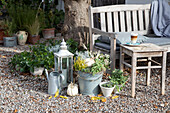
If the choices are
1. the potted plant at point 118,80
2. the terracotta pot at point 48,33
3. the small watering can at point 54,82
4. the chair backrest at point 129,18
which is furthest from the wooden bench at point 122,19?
the terracotta pot at point 48,33

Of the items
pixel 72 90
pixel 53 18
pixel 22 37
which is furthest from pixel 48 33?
pixel 72 90

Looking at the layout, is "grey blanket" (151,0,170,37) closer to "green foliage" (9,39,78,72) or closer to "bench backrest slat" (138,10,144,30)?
"bench backrest slat" (138,10,144,30)

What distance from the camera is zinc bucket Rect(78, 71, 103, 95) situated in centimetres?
339

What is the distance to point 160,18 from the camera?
4785 mm

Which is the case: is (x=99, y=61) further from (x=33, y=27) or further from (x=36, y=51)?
(x=33, y=27)

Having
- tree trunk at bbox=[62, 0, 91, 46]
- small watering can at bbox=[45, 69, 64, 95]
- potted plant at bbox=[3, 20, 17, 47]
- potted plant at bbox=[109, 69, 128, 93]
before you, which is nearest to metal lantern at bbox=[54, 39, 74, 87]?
small watering can at bbox=[45, 69, 64, 95]

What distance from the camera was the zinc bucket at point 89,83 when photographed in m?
3.39

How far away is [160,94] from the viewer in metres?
3.53

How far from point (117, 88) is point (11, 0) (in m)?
5.35

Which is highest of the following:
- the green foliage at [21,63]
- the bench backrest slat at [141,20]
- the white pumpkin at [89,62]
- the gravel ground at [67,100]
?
the bench backrest slat at [141,20]

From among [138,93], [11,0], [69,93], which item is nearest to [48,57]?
[69,93]

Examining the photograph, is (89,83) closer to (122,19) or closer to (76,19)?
(122,19)

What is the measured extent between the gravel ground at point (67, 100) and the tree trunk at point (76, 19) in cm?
130

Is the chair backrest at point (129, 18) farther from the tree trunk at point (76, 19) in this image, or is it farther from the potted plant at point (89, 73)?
the potted plant at point (89, 73)
